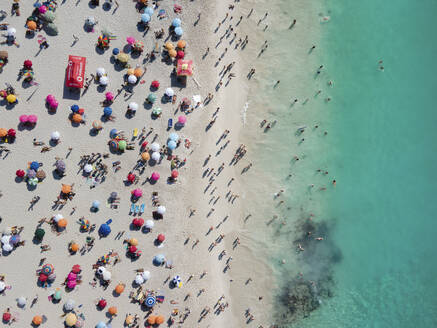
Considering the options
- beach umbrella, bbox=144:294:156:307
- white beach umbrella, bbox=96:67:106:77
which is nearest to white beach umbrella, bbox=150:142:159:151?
white beach umbrella, bbox=96:67:106:77

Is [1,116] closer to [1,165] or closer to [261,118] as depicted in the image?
[1,165]

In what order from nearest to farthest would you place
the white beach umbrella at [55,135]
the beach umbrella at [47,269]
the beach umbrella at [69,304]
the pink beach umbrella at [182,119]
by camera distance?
the beach umbrella at [47,269], the beach umbrella at [69,304], the white beach umbrella at [55,135], the pink beach umbrella at [182,119]

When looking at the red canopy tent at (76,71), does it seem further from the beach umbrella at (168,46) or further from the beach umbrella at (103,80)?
the beach umbrella at (168,46)

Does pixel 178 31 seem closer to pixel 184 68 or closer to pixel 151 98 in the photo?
pixel 184 68

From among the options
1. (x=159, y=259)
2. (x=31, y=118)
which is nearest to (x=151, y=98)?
(x=31, y=118)

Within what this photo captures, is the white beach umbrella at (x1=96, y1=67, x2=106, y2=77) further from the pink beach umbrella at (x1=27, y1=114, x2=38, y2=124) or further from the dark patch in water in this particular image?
the dark patch in water

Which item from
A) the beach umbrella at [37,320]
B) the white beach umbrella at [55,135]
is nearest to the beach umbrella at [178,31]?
the white beach umbrella at [55,135]
